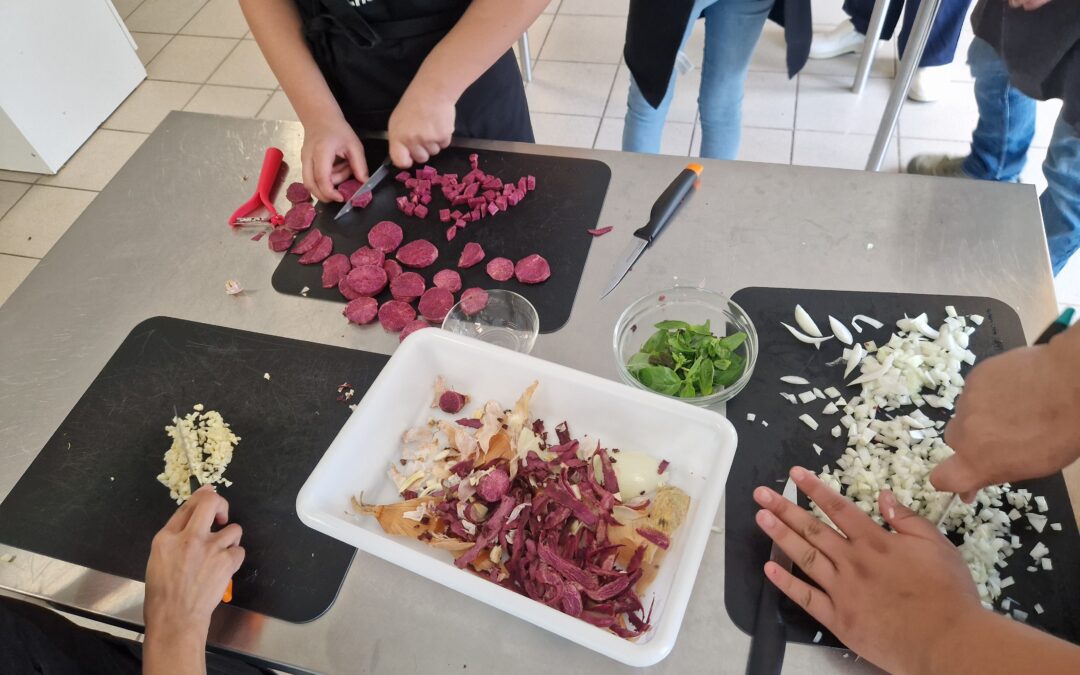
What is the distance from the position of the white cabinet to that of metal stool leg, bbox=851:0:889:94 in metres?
3.13

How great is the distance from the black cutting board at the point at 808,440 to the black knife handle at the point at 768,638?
0.01 metres

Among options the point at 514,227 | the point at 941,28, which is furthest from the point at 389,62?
the point at 941,28

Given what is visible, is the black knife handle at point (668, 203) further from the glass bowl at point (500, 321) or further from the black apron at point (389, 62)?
the black apron at point (389, 62)

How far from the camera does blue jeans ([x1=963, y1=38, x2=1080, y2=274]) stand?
166 cm

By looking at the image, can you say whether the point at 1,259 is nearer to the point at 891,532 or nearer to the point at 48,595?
the point at 48,595

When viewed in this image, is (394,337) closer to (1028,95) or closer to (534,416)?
(534,416)

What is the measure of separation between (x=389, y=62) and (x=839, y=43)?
2202mm

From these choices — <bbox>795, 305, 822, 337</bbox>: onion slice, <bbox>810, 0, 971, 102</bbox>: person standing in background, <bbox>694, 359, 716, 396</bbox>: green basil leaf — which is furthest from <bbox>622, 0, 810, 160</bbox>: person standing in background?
<bbox>694, 359, 716, 396</bbox>: green basil leaf

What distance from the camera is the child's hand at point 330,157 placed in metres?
1.33

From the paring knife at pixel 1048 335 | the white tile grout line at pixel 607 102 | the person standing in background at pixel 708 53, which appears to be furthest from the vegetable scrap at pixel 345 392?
the white tile grout line at pixel 607 102

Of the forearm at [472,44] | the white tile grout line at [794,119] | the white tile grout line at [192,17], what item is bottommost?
the white tile grout line at [794,119]

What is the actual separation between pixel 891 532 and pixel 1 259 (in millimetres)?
3148

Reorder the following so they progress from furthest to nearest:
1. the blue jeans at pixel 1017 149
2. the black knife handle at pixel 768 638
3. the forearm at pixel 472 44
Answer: the blue jeans at pixel 1017 149, the forearm at pixel 472 44, the black knife handle at pixel 768 638

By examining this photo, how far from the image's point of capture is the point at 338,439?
906 millimetres
